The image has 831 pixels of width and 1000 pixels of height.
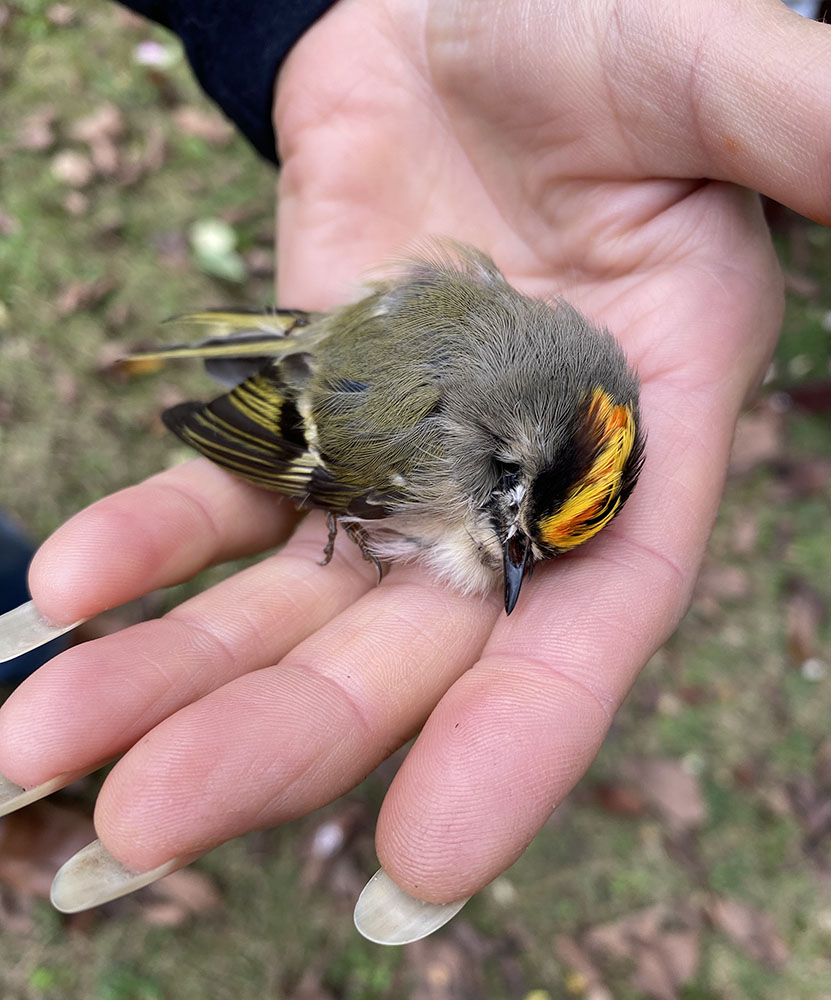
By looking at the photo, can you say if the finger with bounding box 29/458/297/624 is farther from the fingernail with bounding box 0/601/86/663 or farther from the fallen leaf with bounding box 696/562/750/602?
the fallen leaf with bounding box 696/562/750/602

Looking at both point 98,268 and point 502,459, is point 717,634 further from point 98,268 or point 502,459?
point 98,268

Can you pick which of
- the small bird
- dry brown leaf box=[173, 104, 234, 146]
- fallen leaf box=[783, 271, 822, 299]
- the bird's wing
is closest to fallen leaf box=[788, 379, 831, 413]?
fallen leaf box=[783, 271, 822, 299]

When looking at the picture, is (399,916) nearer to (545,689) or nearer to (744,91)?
(545,689)

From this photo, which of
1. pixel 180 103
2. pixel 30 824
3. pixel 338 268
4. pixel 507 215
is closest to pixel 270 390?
pixel 338 268

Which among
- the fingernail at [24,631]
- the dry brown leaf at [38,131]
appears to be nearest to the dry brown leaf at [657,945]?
the fingernail at [24,631]

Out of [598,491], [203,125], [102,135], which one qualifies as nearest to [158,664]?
[598,491]

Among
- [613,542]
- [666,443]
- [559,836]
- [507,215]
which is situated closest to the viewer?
[613,542]
